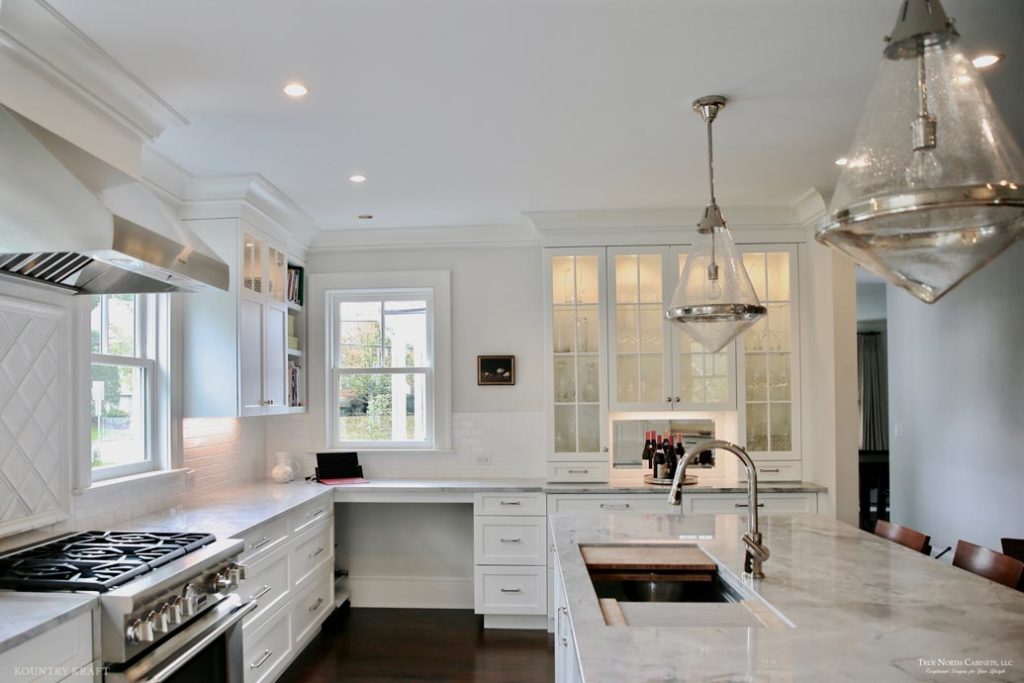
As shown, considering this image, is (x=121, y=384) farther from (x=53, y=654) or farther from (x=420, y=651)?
(x=420, y=651)

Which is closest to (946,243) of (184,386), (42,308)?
(42,308)

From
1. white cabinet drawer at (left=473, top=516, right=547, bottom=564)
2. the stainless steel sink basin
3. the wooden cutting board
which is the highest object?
the wooden cutting board

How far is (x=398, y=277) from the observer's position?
202 inches

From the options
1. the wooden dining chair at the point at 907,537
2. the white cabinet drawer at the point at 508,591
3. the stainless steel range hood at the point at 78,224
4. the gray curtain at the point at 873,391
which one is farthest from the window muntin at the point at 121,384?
the gray curtain at the point at 873,391

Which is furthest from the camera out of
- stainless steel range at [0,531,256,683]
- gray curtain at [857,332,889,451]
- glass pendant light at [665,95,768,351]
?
Result: gray curtain at [857,332,889,451]

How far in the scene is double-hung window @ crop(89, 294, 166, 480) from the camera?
10.7 feet

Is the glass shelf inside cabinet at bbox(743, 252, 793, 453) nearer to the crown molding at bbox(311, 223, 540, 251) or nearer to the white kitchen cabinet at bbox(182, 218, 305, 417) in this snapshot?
the crown molding at bbox(311, 223, 540, 251)

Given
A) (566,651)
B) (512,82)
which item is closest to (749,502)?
(566,651)

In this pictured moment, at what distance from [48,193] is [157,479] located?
1974 mm

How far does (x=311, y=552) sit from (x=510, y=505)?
121 cm

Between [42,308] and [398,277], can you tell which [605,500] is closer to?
[398,277]

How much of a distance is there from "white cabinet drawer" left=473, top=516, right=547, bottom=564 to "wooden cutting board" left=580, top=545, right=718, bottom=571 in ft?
5.90

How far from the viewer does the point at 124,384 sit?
3.48 m

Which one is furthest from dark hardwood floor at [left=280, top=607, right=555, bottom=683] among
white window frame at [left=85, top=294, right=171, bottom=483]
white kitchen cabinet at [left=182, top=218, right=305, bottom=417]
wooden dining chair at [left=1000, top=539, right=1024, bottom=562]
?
wooden dining chair at [left=1000, top=539, right=1024, bottom=562]
